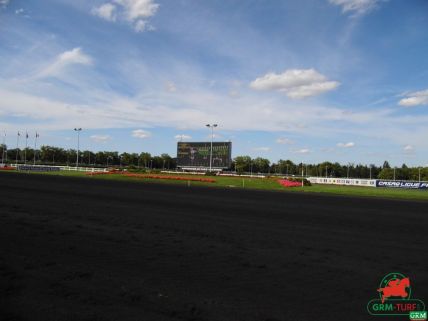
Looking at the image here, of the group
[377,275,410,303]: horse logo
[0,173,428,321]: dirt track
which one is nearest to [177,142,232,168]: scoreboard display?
[0,173,428,321]: dirt track

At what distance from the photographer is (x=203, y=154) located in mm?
71750

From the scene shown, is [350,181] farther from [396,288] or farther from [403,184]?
[396,288]

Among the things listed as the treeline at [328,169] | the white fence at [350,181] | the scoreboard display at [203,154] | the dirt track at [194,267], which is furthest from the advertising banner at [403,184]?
the treeline at [328,169]

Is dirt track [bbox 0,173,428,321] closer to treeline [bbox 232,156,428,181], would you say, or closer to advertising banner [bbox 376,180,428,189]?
advertising banner [bbox 376,180,428,189]

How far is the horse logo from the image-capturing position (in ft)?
19.2

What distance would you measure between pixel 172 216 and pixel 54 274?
8148 mm

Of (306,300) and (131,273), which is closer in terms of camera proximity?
(306,300)

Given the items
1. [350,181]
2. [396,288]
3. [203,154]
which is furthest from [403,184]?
[396,288]

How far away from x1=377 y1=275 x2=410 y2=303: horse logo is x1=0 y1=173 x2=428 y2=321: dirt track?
15 cm

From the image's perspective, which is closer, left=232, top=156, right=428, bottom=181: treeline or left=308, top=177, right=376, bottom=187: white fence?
left=308, top=177, right=376, bottom=187: white fence

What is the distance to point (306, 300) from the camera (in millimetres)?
5445

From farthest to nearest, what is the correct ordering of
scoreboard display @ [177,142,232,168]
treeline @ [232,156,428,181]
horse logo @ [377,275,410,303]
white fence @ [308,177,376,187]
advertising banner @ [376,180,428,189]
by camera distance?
treeline @ [232,156,428,181] → scoreboard display @ [177,142,232,168] → white fence @ [308,177,376,187] → advertising banner @ [376,180,428,189] → horse logo @ [377,275,410,303]

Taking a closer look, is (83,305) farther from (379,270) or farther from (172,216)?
(172,216)

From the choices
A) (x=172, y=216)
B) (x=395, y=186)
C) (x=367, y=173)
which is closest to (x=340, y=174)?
(x=367, y=173)
